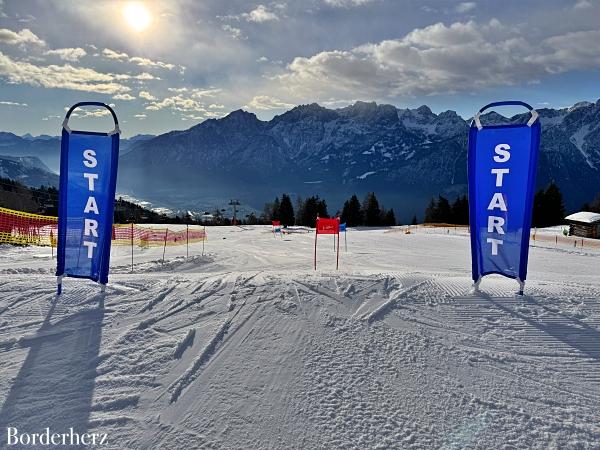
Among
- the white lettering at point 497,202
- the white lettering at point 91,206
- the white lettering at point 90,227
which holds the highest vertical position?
the white lettering at point 497,202

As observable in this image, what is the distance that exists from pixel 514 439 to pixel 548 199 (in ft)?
238

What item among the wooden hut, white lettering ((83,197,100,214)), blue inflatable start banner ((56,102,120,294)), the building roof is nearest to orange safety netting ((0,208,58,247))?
blue inflatable start banner ((56,102,120,294))

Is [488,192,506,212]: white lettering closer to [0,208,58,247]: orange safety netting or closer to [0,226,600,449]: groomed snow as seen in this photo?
[0,226,600,449]: groomed snow

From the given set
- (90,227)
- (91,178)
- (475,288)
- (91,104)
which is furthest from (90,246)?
(475,288)

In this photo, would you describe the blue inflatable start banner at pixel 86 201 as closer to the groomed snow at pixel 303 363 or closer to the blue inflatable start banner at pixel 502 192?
the groomed snow at pixel 303 363

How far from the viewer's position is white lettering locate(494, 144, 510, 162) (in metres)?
7.92

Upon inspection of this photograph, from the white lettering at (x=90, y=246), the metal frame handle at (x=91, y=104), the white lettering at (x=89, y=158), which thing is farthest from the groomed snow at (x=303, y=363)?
the metal frame handle at (x=91, y=104)

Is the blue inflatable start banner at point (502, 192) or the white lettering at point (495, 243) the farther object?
the white lettering at point (495, 243)

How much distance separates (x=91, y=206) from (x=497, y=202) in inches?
323

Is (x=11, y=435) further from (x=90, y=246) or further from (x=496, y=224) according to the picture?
(x=496, y=224)

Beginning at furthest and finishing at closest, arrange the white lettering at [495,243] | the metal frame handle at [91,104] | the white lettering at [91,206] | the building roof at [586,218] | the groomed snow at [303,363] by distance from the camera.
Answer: the building roof at [586,218], the white lettering at [495,243], the white lettering at [91,206], the metal frame handle at [91,104], the groomed snow at [303,363]

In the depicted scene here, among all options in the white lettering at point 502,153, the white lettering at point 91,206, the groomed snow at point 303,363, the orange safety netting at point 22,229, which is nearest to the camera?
the groomed snow at point 303,363

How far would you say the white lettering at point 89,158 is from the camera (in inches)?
301

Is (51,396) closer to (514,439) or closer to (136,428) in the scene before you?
(136,428)
